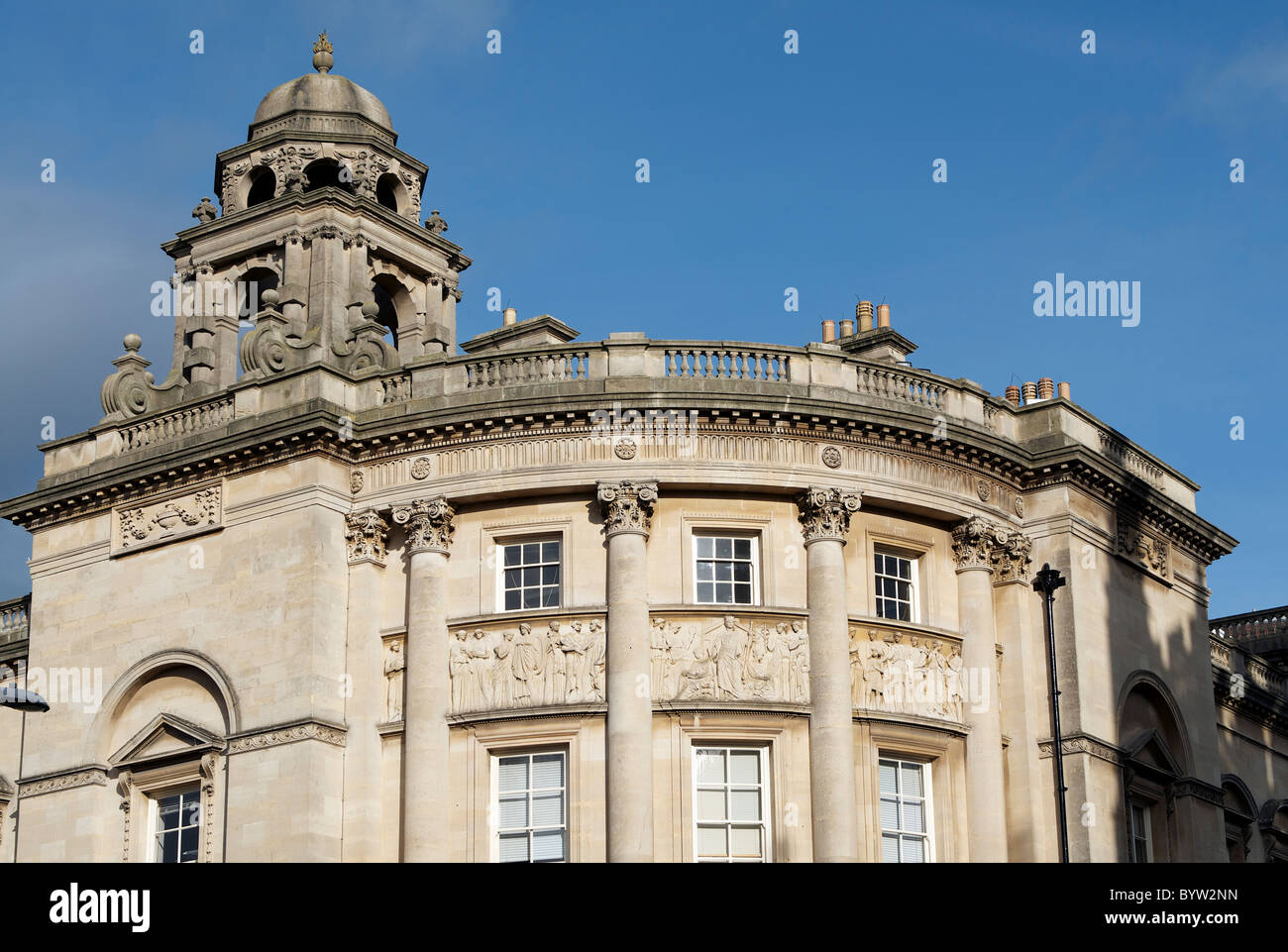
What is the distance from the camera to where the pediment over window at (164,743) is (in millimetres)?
36000

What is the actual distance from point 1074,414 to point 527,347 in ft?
34.5

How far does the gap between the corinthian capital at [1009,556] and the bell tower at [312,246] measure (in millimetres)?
11156

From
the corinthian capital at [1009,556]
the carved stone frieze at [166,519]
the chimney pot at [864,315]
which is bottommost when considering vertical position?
the corinthian capital at [1009,556]

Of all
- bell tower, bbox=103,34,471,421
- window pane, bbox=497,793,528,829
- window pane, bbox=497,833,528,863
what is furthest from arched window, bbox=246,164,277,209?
window pane, bbox=497,833,528,863

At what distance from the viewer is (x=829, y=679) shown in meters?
35.1

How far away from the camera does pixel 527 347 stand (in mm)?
36750

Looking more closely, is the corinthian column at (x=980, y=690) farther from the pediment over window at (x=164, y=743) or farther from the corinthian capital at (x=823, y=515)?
the pediment over window at (x=164, y=743)

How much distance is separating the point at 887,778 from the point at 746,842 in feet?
9.30

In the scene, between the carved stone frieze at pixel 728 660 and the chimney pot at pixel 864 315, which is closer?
the carved stone frieze at pixel 728 660

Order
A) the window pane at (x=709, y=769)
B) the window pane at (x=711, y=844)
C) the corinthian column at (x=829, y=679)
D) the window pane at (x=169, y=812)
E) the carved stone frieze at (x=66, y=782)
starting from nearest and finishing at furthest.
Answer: the corinthian column at (x=829, y=679), the window pane at (x=711, y=844), the window pane at (x=709, y=769), the window pane at (x=169, y=812), the carved stone frieze at (x=66, y=782)

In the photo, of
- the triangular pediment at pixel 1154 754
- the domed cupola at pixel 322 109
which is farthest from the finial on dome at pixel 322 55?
the triangular pediment at pixel 1154 754

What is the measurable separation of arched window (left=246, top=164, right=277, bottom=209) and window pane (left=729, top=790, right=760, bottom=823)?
17203 mm

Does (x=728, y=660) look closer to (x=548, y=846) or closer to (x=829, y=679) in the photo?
(x=829, y=679)
